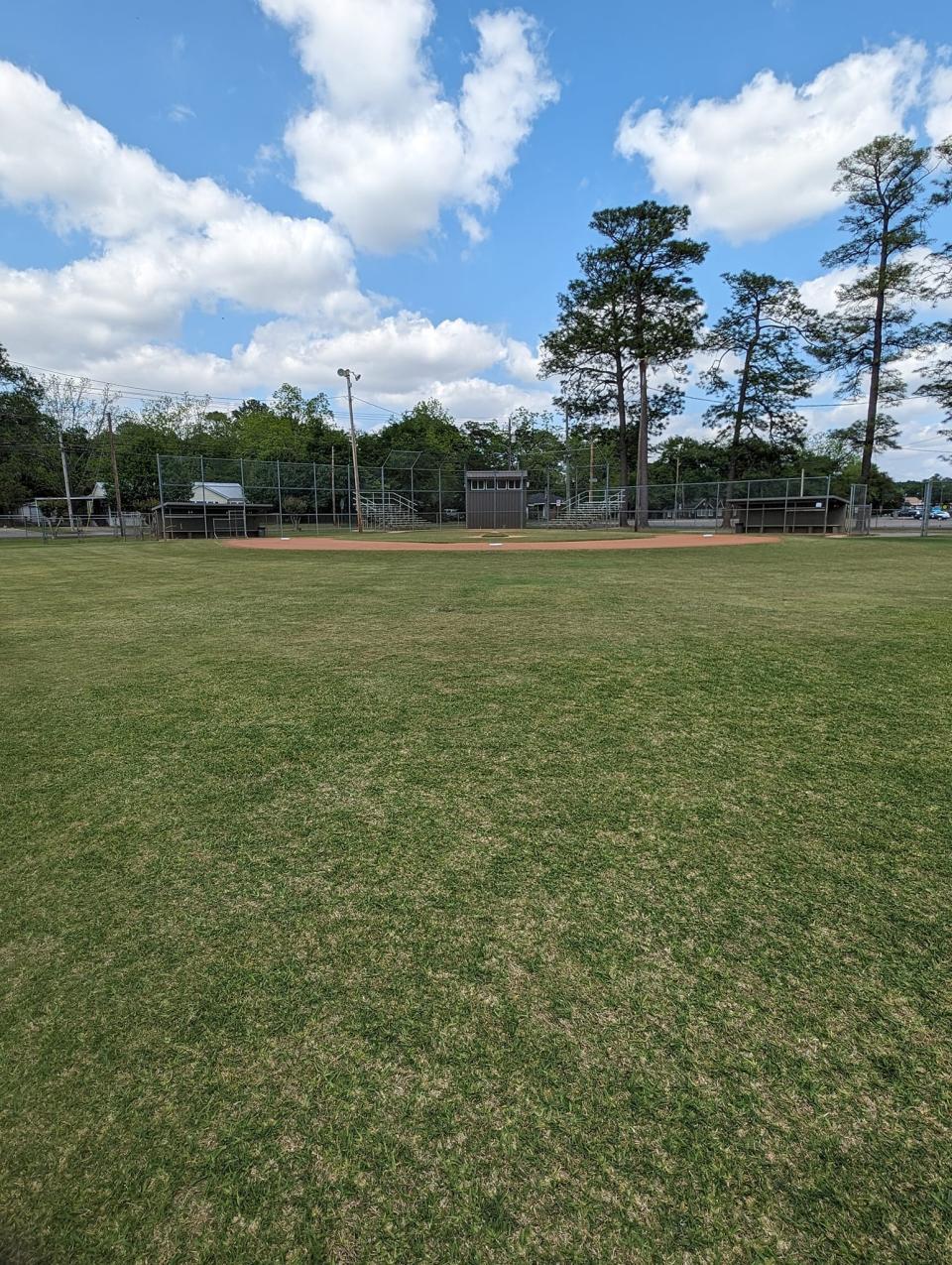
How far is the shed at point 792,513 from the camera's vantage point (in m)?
29.0

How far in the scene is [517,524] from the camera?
1642 inches

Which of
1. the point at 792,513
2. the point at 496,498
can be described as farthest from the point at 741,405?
the point at 496,498

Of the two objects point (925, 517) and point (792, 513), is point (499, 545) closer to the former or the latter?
point (925, 517)

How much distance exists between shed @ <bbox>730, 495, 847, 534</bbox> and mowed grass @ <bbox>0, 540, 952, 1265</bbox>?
A: 29327mm

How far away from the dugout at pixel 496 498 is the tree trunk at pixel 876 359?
19.3 metres

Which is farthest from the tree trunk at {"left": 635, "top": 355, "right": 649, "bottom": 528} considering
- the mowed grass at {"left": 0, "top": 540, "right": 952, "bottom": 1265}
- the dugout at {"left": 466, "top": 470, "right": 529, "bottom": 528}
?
the mowed grass at {"left": 0, "top": 540, "right": 952, "bottom": 1265}

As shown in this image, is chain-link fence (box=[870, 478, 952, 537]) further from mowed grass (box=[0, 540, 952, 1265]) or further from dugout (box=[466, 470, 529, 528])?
mowed grass (box=[0, 540, 952, 1265])

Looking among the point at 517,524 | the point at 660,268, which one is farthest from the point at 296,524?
the point at 660,268

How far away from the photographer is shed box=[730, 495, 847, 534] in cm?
2898

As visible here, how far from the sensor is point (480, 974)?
159 centimetres

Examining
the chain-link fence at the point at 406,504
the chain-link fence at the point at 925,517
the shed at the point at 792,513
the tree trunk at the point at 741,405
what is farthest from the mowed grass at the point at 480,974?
the tree trunk at the point at 741,405

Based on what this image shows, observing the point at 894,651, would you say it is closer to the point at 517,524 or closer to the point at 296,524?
the point at 296,524

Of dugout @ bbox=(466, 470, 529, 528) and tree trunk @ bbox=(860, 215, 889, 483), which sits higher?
tree trunk @ bbox=(860, 215, 889, 483)

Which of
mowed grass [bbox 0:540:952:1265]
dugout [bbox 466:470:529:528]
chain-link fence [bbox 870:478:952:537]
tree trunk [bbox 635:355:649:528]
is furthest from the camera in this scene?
dugout [bbox 466:470:529:528]
